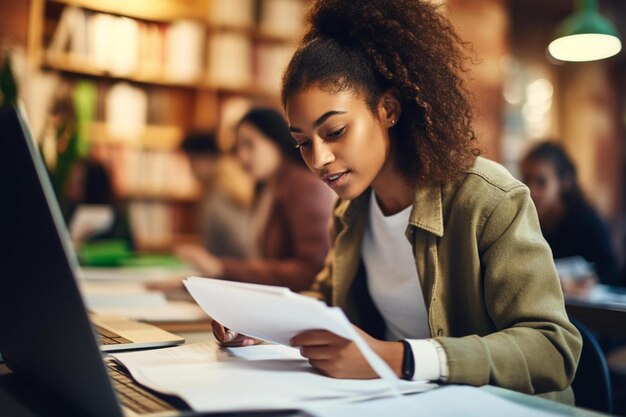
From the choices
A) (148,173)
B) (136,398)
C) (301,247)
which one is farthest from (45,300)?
(148,173)

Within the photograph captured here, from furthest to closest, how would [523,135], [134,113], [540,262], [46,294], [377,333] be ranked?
[523,135]
[134,113]
[377,333]
[540,262]
[46,294]

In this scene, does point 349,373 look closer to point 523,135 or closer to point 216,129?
point 216,129

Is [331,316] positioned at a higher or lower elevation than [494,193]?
lower

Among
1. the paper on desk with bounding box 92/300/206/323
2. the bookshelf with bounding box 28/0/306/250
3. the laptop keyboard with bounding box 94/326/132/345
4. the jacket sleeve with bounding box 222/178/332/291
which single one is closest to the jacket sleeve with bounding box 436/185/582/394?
→ the laptop keyboard with bounding box 94/326/132/345

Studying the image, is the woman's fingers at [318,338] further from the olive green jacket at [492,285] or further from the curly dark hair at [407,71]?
the curly dark hair at [407,71]

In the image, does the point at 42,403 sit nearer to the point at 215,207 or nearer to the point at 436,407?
the point at 436,407

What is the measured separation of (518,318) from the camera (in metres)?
0.90

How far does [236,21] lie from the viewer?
404cm

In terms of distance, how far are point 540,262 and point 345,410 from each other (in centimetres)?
43

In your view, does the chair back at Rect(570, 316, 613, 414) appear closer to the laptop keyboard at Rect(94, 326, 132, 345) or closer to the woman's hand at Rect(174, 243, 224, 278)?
the laptop keyboard at Rect(94, 326, 132, 345)

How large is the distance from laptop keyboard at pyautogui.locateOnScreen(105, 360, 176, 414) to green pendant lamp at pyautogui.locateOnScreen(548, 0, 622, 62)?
3055 millimetres

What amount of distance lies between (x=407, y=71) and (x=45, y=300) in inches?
29.1

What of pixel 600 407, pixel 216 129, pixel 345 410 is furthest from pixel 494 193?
pixel 216 129

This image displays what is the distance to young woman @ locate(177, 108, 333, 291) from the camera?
7.54 feet
